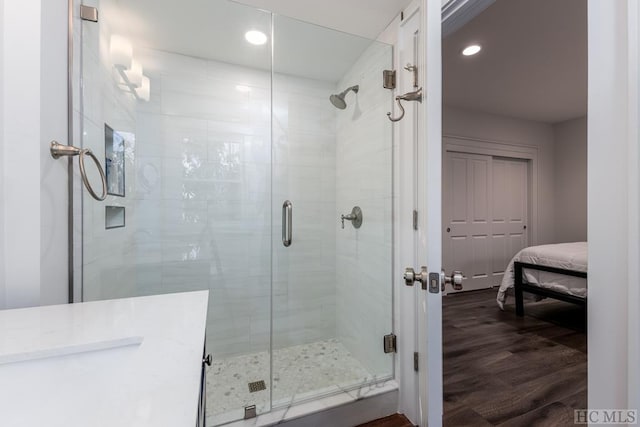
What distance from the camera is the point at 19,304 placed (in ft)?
2.77

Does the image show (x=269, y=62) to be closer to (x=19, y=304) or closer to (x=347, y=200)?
(x=347, y=200)

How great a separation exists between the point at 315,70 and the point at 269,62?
0.34 meters

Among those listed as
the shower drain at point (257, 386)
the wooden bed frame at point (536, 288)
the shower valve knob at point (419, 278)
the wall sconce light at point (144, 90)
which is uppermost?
the wall sconce light at point (144, 90)

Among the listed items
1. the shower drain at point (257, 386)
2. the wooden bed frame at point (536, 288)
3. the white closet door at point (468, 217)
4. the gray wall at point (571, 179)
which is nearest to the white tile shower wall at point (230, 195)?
the shower drain at point (257, 386)

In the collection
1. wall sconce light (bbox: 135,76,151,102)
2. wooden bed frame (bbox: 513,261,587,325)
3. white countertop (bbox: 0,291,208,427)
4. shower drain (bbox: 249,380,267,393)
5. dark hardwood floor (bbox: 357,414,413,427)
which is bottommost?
dark hardwood floor (bbox: 357,414,413,427)

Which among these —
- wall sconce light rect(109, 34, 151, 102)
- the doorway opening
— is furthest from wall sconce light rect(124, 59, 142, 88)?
the doorway opening

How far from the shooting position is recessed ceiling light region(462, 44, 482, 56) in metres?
2.30

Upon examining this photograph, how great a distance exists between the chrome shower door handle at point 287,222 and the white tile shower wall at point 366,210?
0.37 m

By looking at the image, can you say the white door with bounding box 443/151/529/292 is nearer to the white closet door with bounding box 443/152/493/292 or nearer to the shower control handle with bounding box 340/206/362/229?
the white closet door with bounding box 443/152/493/292

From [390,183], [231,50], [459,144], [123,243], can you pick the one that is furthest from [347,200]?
[459,144]

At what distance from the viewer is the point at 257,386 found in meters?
1.62

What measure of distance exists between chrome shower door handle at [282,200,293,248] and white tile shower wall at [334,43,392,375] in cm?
37

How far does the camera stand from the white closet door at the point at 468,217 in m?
3.76

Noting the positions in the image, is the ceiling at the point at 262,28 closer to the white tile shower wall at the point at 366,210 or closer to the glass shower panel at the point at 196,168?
the glass shower panel at the point at 196,168
